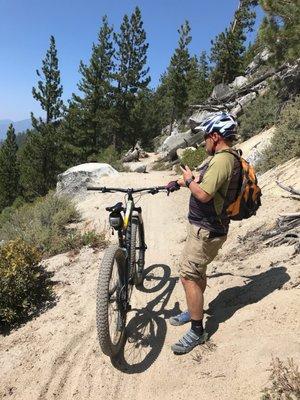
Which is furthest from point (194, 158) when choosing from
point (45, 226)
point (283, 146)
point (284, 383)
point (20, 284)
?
point (284, 383)

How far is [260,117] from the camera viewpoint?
16.1 meters

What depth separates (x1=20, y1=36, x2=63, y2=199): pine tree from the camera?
118 feet

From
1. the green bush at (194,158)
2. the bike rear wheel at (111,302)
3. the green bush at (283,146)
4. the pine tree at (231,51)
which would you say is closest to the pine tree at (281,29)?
the green bush at (283,146)

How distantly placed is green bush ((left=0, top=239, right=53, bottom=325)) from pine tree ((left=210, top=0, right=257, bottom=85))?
115 feet

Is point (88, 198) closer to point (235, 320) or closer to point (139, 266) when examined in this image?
point (139, 266)

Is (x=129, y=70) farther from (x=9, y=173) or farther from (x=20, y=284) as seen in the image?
(x=20, y=284)

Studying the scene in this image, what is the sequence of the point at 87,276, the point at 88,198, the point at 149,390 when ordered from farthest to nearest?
the point at 88,198, the point at 87,276, the point at 149,390

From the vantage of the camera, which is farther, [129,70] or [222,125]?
[129,70]

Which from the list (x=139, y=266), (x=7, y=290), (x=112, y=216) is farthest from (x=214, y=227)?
(x=7, y=290)

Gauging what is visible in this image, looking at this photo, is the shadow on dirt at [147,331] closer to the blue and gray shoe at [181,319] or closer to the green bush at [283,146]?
the blue and gray shoe at [181,319]

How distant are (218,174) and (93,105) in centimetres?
3567

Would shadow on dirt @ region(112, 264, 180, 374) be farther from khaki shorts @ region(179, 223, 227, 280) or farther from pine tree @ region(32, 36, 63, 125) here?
pine tree @ region(32, 36, 63, 125)

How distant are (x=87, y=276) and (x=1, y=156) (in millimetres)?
40727

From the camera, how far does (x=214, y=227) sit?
4035 millimetres
